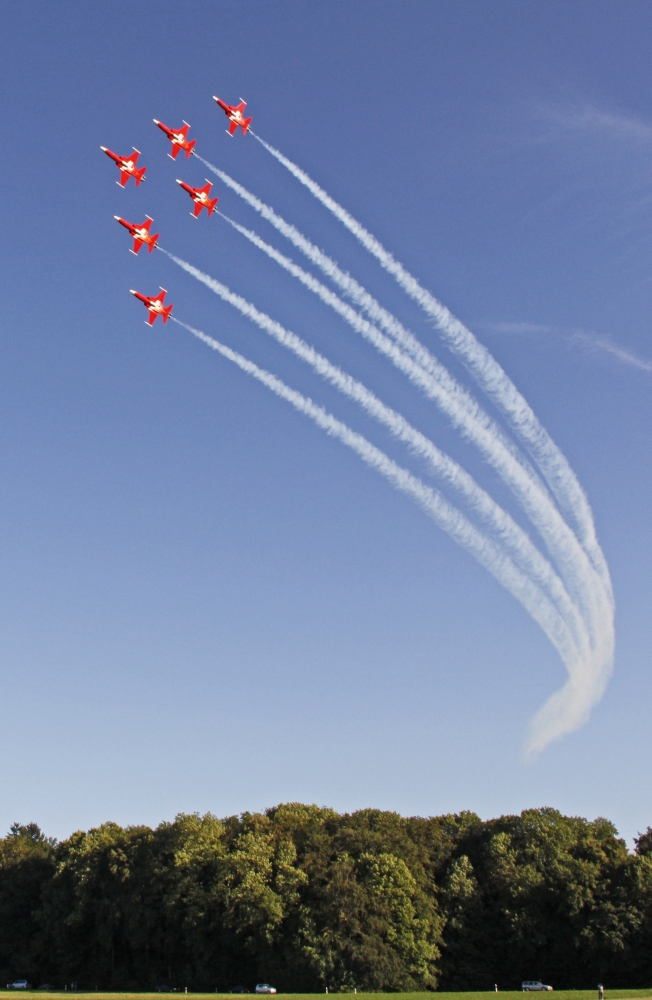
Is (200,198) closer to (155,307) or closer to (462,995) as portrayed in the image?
(155,307)

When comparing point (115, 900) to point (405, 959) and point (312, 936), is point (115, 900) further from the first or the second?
point (405, 959)

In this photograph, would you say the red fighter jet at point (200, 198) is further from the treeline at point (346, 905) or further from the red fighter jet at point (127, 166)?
the treeline at point (346, 905)

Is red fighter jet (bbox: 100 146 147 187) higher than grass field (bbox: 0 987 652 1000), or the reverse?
red fighter jet (bbox: 100 146 147 187)

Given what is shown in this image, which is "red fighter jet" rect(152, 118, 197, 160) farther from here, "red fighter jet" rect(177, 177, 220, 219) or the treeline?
the treeline

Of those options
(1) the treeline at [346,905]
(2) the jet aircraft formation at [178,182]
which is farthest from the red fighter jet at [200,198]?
(1) the treeline at [346,905]

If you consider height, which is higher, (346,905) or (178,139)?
(178,139)

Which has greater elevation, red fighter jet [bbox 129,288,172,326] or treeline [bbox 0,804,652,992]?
red fighter jet [bbox 129,288,172,326]

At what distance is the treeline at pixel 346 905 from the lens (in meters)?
105

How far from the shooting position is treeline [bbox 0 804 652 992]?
10512 centimetres

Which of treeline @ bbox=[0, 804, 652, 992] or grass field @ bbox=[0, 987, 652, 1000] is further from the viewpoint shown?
treeline @ bbox=[0, 804, 652, 992]

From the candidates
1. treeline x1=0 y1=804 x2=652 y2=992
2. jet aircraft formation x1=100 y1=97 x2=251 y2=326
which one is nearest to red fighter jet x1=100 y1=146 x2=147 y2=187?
jet aircraft formation x1=100 y1=97 x2=251 y2=326

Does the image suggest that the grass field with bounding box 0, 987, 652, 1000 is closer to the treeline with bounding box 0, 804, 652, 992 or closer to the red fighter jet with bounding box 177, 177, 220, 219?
the treeline with bounding box 0, 804, 652, 992

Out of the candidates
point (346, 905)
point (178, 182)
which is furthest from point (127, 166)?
point (346, 905)

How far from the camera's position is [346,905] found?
10544 cm
